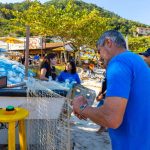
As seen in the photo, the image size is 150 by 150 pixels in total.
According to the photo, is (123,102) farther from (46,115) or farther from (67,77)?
(67,77)

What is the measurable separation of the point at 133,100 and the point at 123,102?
13 cm

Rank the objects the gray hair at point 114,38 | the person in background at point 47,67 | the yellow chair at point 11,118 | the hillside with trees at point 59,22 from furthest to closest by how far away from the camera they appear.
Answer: the hillside with trees at point 59,22, the person in background at point 47,67, the yellow chair at point 11,118, the gray hair at point 114,38

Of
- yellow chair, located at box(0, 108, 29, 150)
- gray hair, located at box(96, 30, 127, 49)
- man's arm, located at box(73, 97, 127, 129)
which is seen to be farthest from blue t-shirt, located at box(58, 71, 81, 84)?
man's arm, located at box(73, 97, 127, 129)

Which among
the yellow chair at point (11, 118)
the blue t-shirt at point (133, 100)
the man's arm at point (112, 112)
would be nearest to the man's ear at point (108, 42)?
the blue t-shirt at point (133, 100)

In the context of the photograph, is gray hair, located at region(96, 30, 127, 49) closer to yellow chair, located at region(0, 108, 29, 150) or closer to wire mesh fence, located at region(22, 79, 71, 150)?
wire mesh fence, located at region(22, 79, 71, 150)

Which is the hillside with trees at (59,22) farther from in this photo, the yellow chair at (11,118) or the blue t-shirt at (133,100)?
the blue t-shirt at (133,100)

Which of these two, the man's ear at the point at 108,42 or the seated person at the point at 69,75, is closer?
the man's ear at the point at 108,42

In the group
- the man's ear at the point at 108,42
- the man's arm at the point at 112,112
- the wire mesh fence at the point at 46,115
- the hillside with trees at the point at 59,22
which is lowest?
the wire mesh fence at the point at 46,115

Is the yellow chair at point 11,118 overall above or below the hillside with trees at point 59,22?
below

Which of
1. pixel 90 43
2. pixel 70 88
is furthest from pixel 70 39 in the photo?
pixel 70 88

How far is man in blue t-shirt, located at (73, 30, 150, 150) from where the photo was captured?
1.81m

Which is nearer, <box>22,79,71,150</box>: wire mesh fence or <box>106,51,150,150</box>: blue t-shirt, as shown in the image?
<box>106,51,150,150</box>: blue t-shirt

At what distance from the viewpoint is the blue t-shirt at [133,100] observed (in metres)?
1.88

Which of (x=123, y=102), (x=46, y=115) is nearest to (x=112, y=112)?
(x=123, y=102)
